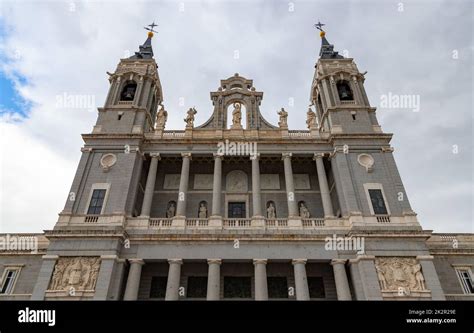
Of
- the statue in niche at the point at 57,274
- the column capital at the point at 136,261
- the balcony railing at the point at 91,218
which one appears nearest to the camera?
the statue in niche at the point at 57,274

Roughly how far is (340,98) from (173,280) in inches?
905

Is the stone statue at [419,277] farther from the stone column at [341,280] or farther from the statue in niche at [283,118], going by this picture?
the statue in niche at [283,118]

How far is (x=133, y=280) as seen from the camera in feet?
69.4

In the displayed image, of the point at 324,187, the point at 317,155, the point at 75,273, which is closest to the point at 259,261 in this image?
the point at 324,187

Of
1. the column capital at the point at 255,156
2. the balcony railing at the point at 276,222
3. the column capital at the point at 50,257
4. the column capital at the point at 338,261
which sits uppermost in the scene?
the column capital at the point at 255,156

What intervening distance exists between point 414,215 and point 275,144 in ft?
39.6

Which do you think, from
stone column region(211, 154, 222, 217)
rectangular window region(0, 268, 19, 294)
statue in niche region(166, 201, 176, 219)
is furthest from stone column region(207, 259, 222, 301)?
rectangular window region(0, 268, 19, 294)

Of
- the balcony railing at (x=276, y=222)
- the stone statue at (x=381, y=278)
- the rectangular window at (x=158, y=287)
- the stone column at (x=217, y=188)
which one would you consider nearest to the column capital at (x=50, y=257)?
the rectangular window at (x=158, y=287)

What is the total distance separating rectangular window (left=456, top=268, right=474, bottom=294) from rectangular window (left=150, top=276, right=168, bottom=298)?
71.2ft

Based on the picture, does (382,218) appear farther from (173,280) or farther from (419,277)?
(173,280)

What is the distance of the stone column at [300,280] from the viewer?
20623 mm

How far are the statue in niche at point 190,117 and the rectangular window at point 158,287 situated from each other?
43.9 feet
